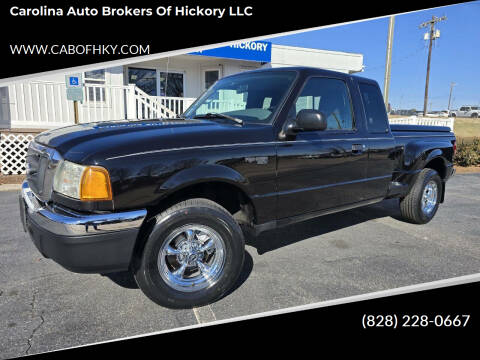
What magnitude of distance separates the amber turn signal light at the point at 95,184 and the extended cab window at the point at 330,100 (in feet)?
6.43

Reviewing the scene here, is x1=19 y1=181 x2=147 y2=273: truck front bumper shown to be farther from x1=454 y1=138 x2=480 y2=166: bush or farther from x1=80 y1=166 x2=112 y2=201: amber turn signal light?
x1=454 y1=138 x2=480 y2=166: bush

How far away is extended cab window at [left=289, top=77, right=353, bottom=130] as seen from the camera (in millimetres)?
3496

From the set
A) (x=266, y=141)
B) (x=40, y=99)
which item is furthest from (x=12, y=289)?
(x=40, y=99)

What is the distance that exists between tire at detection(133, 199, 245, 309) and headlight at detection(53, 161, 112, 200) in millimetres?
439

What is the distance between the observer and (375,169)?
4.10 m

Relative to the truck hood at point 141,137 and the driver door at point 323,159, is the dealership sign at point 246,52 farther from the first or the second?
the truck hood at point 141,137

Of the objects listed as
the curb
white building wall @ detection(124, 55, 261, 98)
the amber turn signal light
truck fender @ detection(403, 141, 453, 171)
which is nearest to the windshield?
the amber turn signal light

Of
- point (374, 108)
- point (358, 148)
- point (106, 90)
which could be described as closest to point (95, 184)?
point (358, 148)

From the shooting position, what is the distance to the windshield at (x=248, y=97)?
3279 millimetres

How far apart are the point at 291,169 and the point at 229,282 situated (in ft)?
3.82

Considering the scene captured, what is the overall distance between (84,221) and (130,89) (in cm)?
868

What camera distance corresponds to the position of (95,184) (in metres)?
2.29

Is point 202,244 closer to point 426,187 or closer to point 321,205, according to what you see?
point 321,205

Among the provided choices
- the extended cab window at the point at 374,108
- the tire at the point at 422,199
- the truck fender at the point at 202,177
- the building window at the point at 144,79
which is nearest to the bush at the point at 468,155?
the tire at the point at 422,199
